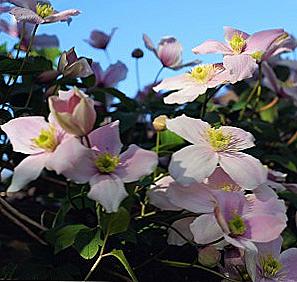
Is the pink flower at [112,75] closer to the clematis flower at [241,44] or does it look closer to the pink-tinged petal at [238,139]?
the clematis flower at [241,44]

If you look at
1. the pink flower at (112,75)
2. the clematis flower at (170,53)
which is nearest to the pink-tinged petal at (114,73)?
the pink flower at (112,75)

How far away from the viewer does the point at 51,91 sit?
0.85 metres

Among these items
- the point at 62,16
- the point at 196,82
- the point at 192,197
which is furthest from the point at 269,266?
the point at 62,16

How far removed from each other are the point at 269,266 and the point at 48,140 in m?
0.25

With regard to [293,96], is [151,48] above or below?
above

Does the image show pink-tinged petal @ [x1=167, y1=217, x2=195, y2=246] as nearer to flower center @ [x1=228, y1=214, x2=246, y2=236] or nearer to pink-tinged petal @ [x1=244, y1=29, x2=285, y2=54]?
flower center @ [x1=228, y1=214, x2=246, y2=236]

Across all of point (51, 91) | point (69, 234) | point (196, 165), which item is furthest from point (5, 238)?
point (196, 165)

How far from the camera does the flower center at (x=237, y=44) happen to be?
28.2 inches

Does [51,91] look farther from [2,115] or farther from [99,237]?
[99,237]

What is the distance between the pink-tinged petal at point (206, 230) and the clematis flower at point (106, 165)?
7 cm

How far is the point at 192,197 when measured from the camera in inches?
24.3

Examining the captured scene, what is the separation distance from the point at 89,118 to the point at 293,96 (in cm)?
73

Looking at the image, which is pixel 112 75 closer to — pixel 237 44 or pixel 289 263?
pixel 237 44

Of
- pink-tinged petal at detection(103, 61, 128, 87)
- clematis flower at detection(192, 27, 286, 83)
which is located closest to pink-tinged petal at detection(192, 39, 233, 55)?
clematis flower at detection(192, 27, 286, 83)
